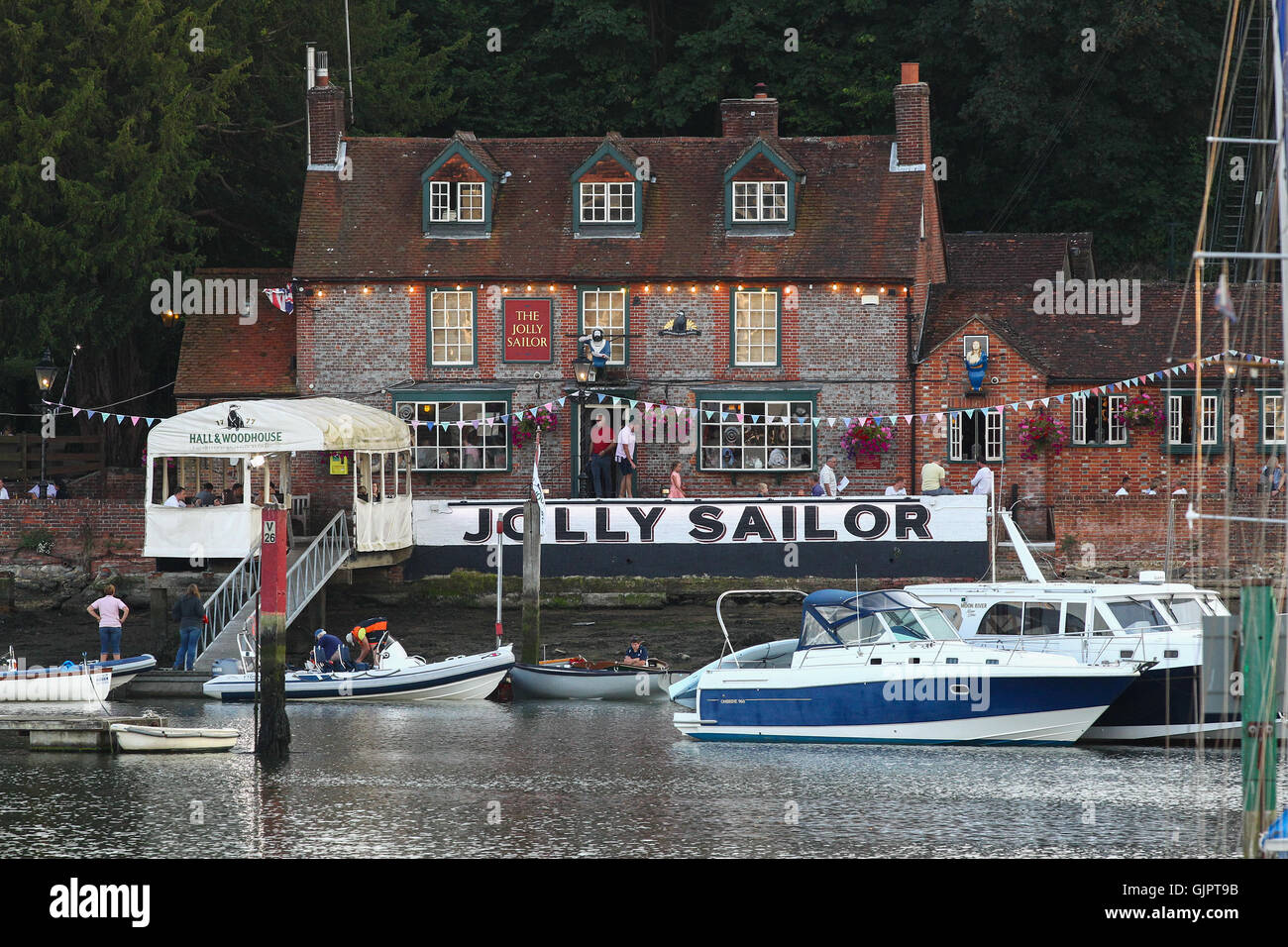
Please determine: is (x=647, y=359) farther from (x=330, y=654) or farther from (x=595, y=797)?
(x=595, y=797)

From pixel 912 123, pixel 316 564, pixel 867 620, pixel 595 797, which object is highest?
pixel 912 123

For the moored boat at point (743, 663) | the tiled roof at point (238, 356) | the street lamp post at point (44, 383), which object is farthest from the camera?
the tiled roof at point (238, 356)

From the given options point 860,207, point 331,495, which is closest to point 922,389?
point 860,207

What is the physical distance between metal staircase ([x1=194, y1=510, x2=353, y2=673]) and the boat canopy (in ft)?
36.2

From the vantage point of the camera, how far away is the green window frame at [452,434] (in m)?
41.9

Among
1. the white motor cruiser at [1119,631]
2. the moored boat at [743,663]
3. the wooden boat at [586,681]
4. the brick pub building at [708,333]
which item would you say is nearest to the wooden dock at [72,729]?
the wooden boat at [586,681]

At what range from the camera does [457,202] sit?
1697 inches

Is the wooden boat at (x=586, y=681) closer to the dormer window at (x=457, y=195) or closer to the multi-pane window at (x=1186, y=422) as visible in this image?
the dormer window at (x=457, y=195)

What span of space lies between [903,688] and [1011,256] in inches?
1041

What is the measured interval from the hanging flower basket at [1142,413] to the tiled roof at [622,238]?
587 cm

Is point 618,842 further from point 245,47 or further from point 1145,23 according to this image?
point 1145,23

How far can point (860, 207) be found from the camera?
42.8m

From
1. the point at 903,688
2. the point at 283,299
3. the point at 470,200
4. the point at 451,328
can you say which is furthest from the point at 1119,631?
the point at 283,299
